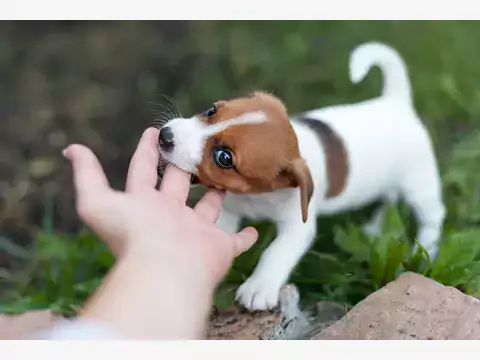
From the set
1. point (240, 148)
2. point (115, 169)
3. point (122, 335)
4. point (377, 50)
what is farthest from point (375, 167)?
point (122, 335)

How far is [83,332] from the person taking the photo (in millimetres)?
1760

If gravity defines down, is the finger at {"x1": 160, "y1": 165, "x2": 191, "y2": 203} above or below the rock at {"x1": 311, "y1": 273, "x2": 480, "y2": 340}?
above

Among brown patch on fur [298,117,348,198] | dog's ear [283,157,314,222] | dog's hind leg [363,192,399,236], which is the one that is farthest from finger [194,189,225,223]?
dog's hind leg [363,192,399,236]

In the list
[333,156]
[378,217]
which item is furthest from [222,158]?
[378,217]

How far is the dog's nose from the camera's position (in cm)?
226

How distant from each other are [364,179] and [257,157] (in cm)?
65

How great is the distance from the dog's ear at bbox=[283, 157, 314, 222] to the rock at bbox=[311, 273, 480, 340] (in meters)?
0.36

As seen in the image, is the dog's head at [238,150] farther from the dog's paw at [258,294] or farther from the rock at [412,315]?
the rock at [412,315]

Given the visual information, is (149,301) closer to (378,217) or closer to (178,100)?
(378,217)

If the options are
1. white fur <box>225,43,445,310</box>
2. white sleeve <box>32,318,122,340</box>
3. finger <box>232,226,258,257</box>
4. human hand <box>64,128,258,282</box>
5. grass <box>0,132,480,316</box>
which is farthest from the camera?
grass <box>0,132,480,316</box>

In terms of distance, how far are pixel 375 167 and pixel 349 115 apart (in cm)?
22

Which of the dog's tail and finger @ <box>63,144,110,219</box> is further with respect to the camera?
the dog's tail

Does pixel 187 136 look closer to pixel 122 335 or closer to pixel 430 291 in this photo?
pixel 122 335

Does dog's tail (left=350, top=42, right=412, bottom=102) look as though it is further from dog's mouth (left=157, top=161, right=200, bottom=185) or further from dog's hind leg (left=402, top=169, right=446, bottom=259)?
dog's mouth (left=157, top=161, right=200, bottom=185)
